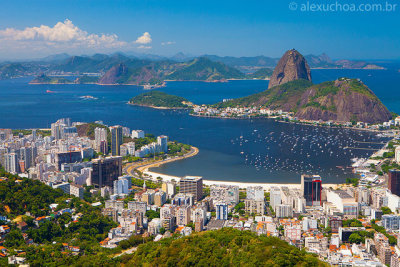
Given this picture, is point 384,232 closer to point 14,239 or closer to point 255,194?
point 255,194

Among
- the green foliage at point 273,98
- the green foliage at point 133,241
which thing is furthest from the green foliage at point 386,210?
the green foliage at point 273,98

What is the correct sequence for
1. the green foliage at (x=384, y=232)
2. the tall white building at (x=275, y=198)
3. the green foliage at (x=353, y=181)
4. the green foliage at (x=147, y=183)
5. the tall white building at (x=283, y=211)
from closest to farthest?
the green foliage at (x=384, y=232)
the tall white building at (x=283, y=211)
the tall white building at (x=275, y=198)
the green foliage at (x=147, y=183)
the green foliage at (x=353, y=181)

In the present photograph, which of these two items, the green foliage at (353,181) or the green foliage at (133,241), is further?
the green foliage at (353,181)

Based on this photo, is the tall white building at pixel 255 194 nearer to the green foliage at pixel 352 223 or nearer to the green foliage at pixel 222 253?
the green foliage at pixel 352 223

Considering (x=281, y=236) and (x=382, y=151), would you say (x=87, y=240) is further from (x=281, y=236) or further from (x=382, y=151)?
(x=382, y=151)

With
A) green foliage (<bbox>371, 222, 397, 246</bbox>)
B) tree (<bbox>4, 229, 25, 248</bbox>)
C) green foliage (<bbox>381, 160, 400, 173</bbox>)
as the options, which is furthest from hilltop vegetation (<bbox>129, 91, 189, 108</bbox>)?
tree (<bbox>4, 229, 25, 248</bbox>)

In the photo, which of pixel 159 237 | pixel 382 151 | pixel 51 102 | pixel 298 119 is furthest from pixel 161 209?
pixel 51 102
